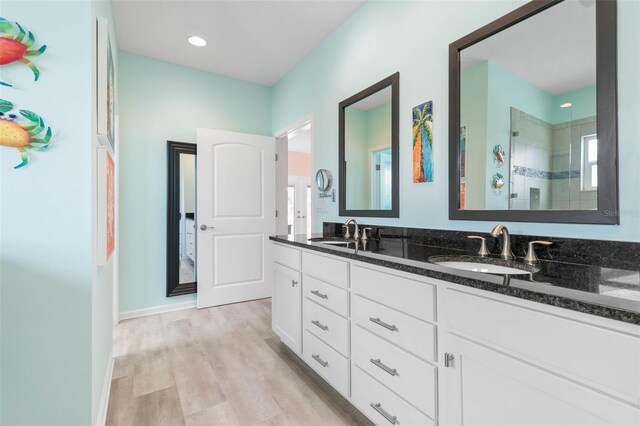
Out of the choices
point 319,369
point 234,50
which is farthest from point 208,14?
point 319,369

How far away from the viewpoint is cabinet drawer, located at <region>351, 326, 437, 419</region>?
3.63 ft

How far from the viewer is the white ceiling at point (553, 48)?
1.15m

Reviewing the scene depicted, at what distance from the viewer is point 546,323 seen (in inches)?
30.2

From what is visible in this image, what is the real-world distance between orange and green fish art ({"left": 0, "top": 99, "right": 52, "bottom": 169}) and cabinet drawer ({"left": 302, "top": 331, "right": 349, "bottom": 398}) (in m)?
1.59

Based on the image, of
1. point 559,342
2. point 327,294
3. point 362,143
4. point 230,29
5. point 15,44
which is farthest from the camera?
point 230,29

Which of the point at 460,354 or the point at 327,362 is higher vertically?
the point at 460,354

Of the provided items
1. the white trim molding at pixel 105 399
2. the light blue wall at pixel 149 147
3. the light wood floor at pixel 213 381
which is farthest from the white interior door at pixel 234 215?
the white trim molding at pixel 105 399

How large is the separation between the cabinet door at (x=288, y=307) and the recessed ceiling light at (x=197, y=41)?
2.17 m

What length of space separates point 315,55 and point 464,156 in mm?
1943

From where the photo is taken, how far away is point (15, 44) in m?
1.10

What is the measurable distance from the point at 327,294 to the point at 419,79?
55.0 inches

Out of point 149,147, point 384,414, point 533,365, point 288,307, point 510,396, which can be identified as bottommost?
point 384,414

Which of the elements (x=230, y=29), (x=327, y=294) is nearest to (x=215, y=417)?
(x=327, y=294)

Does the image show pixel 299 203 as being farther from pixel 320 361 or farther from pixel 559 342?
pixel 559 342
